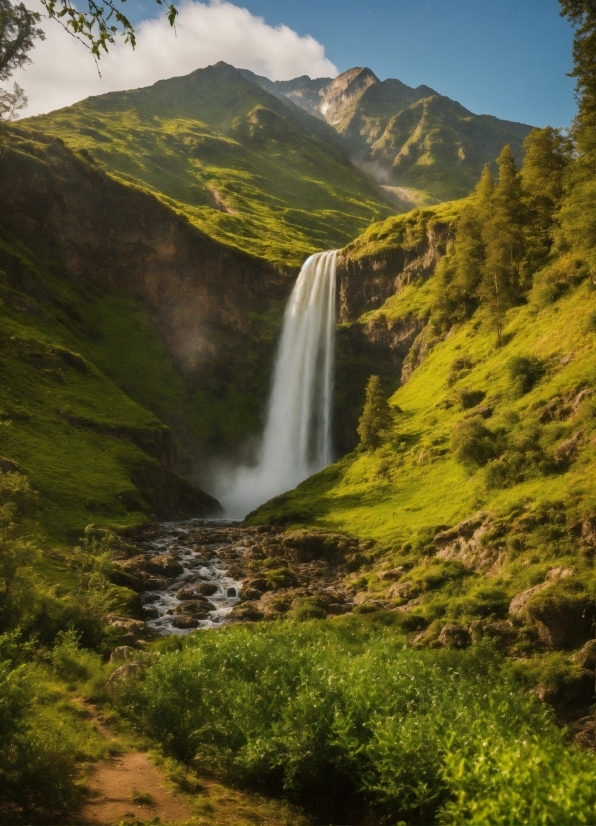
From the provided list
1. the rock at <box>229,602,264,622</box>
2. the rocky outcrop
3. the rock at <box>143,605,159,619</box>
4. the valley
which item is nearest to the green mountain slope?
the valley

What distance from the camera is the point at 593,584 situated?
2906cm

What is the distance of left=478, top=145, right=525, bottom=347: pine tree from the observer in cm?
6631

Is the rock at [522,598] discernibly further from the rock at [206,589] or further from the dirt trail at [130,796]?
the rock at [206,589]

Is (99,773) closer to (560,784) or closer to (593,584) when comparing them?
(560,784)

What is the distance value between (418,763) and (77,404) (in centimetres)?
6394

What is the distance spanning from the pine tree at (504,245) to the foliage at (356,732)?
52888mm

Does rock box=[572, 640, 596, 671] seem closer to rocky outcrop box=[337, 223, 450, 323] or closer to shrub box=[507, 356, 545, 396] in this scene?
shrub box=[507, 356, 545, 396]

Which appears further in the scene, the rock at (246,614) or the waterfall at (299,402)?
the waterfall at (299,402)

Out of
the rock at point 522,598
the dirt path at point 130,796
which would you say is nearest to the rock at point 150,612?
the rock at point 522,598

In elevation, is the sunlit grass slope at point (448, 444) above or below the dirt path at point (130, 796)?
above

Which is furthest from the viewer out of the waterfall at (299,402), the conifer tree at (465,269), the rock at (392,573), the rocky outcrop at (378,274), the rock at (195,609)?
the rocky outcrop at (378,274)

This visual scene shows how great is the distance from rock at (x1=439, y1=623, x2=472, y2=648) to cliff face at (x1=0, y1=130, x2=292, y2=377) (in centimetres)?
8196

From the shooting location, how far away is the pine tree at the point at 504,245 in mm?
66312

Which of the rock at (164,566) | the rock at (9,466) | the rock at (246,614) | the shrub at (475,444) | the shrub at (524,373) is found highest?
the shrub at (524,373)
